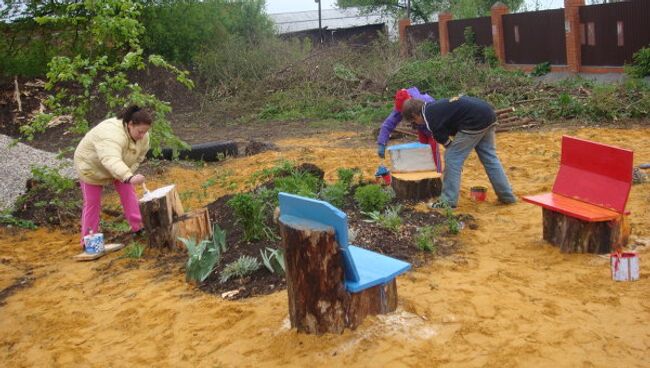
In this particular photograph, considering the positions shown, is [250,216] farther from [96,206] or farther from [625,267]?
[625,267]

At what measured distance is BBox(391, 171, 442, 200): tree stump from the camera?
8.16 metres

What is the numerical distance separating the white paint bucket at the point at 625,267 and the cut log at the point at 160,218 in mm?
3990

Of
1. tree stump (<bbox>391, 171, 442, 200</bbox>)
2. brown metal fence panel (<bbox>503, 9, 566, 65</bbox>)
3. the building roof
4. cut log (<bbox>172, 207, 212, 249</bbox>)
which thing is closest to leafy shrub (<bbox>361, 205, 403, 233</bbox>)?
tree stump (<bbox>391, 171, 442, 200</bbox>)

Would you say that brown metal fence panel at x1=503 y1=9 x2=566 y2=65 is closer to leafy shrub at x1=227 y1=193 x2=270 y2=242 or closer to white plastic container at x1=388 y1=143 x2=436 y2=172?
white plastic container at x1=388 y1=143 x2=436 y2=172

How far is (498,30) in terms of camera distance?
85.1ft

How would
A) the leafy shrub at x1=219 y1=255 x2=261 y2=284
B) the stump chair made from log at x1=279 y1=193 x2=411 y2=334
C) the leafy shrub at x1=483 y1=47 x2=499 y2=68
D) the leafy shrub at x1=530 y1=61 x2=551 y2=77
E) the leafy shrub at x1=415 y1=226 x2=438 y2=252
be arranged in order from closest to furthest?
the stump chair made from log at x1=279 y1=193 x2=411 y2=334 < the leafy shrub at x1=219 y1=255 x2=261 y2=284 < the leafy shrub at x1=415 y1=226 x2=438 y2=252 < the leafy shrub at x1=530 y1=61 x2=551 y2=77 < the leafy shrub at x1=483 y1=47 x2=499 y2=68

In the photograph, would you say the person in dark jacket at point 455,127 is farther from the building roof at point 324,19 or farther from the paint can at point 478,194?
the building roof at point 324,19

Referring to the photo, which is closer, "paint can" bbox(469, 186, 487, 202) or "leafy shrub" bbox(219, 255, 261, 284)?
"leafy shrub" bbox(219, 255, 261, 284)

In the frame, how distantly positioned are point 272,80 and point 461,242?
51.5 ft

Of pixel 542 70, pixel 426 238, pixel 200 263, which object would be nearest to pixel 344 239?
pixel 200 263

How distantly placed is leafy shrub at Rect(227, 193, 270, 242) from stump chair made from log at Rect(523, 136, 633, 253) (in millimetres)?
2401

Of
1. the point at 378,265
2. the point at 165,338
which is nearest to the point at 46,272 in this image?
the point at 165,338

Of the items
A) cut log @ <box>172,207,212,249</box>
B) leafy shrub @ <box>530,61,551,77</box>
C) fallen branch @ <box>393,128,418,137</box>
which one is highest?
leafy shrub @ <box>530,61,551,77</box>

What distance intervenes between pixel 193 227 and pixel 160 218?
0.33 metres
